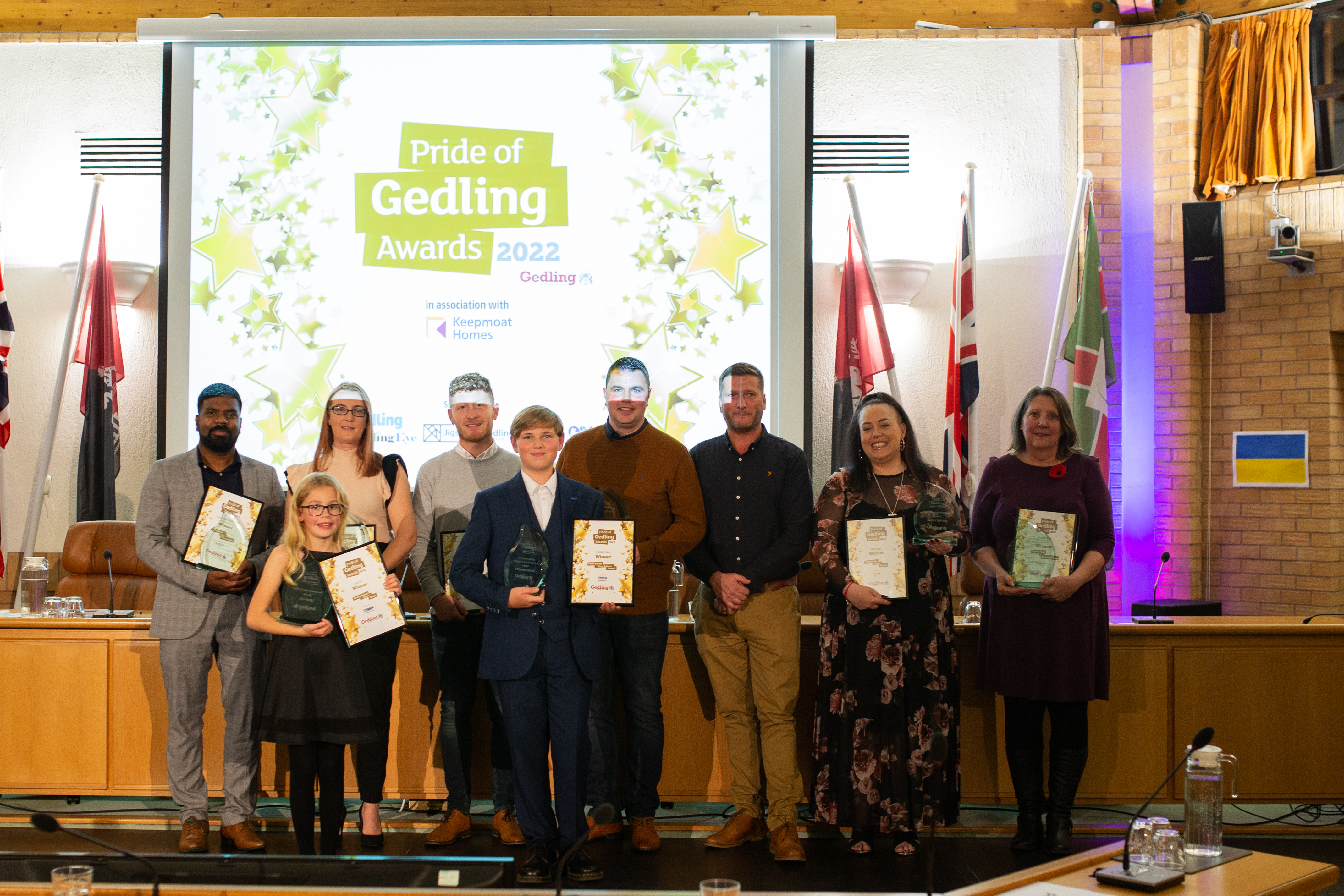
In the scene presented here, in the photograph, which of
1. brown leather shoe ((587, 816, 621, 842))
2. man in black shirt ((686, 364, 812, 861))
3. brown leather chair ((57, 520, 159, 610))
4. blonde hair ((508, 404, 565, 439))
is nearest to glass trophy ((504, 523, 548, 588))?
blonde hair ((508, 404, 565, 439))

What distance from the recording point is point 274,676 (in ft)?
10.9

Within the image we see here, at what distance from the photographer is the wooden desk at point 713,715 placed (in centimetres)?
417

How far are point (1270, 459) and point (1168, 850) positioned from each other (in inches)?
186

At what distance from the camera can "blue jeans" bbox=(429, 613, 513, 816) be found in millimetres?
3928

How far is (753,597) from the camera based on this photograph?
12.3 ft

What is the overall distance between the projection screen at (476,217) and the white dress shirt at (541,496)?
2.31 meters

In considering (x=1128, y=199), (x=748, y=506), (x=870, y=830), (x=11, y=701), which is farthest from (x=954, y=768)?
(x=1128, y=199)

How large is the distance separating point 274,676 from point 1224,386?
18.6ft

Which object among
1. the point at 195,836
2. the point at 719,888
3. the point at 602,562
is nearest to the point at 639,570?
the point at 602,562

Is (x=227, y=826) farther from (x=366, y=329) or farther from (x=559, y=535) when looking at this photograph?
(x=366, y=329)

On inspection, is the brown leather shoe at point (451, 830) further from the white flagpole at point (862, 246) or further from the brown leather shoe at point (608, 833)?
the white flagpole at point (862, 246)

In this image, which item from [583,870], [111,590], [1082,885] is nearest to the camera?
[1082,885]

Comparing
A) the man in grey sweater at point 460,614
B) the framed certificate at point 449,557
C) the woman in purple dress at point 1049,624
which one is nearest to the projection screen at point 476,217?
the man in grey sweater at point 460,614

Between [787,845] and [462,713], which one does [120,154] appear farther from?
[787,845]
